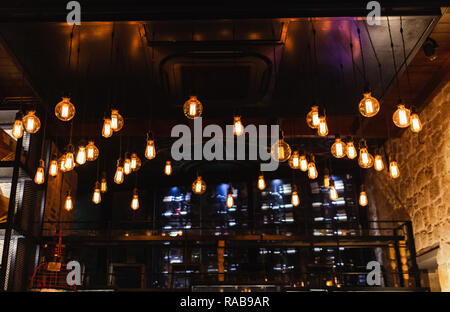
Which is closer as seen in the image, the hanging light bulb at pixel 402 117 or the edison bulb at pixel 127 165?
the hanging light bulb at pixel 402 117

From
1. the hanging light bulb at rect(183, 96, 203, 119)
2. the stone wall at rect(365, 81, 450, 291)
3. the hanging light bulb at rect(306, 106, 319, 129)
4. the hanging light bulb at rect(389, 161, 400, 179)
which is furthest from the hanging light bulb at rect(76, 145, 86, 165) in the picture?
the stone wall at rect(365, 81, 450, 291)

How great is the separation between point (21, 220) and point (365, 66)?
6059 mm

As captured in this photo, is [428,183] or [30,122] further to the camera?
[428,183]

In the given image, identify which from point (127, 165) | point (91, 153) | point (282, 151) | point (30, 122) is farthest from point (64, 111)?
point (282, 151)

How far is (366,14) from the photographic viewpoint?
389 cm

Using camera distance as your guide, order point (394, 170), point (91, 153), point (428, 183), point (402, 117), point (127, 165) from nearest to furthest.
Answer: point (402, 117), point (91, 153), point (394, 170), point (127, 165), point (428, 183)

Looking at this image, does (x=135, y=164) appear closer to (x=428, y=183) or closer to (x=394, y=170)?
(x=394, y=170)

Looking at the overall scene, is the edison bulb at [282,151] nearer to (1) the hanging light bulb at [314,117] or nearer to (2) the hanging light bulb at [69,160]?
(1) the hanging light bulb at [314,117]

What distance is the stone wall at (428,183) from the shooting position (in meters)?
6.50

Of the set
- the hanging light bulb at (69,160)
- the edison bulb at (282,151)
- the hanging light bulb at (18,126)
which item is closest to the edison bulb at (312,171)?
the edison bulb at (282,151)

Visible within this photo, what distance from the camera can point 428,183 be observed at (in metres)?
7.23

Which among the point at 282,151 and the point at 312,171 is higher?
the point at 312,171

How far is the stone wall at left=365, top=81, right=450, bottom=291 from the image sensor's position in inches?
256
